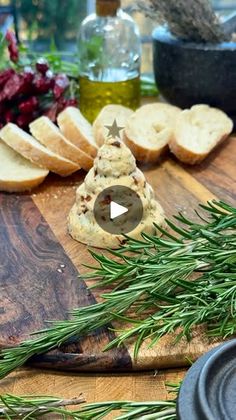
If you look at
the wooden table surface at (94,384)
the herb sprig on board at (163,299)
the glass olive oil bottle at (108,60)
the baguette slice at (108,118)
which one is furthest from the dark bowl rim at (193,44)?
the wooden table surface at (94,384)

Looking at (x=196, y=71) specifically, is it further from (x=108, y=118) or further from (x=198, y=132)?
(x=108, y=118)

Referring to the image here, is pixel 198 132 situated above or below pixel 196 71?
below

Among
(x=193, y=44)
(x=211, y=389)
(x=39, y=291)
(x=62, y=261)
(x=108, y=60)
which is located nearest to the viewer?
(x=211, y=389)

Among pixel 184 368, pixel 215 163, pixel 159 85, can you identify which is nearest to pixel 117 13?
pixel 159 85

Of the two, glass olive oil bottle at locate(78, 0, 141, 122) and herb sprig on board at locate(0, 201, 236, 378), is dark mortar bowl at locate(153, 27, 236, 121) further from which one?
herb sprig on board at locate(0, 201, 236, 378)

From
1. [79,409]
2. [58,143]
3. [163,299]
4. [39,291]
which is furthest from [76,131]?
[79,409]

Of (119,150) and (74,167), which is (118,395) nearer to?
(119,150)

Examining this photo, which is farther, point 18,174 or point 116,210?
point 18,174
